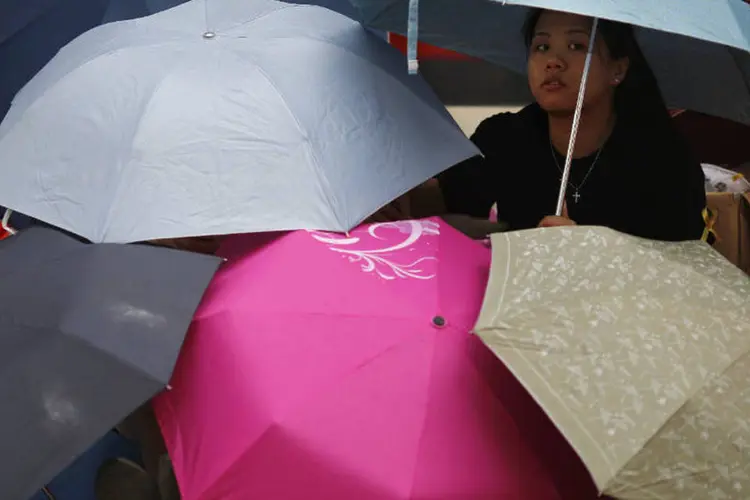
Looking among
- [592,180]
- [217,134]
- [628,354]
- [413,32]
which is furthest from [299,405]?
[592,180]

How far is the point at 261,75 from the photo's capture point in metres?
1.65

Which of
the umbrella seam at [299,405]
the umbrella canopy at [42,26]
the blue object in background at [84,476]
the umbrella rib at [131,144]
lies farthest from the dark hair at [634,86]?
the blue object in background at [84,476]

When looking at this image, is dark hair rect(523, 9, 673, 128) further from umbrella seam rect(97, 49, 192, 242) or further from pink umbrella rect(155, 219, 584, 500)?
umbrella seam rect(97, 49, 192, 242)

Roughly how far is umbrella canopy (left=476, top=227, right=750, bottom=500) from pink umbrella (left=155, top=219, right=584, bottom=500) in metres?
0.12

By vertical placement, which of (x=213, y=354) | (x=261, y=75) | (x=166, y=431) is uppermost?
(x=261, y=75)

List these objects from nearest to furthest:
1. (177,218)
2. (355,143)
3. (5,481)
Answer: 1. (5,481)
2. (177,218)
3. (355,143)

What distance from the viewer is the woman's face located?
5.69ft

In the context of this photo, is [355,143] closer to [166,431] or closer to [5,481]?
[166,431]

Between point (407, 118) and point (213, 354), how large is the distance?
2.39ft

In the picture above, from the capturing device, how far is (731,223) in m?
2.07

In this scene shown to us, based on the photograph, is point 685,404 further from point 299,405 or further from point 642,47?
point 642,47

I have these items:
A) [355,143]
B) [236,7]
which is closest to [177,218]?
[355,143]

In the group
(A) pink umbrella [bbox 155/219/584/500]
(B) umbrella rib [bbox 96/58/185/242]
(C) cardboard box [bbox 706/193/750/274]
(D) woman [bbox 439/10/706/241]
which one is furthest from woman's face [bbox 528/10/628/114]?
(B) umbrella rib [bbox 96/58/185/242]

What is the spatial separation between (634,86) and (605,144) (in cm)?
15
